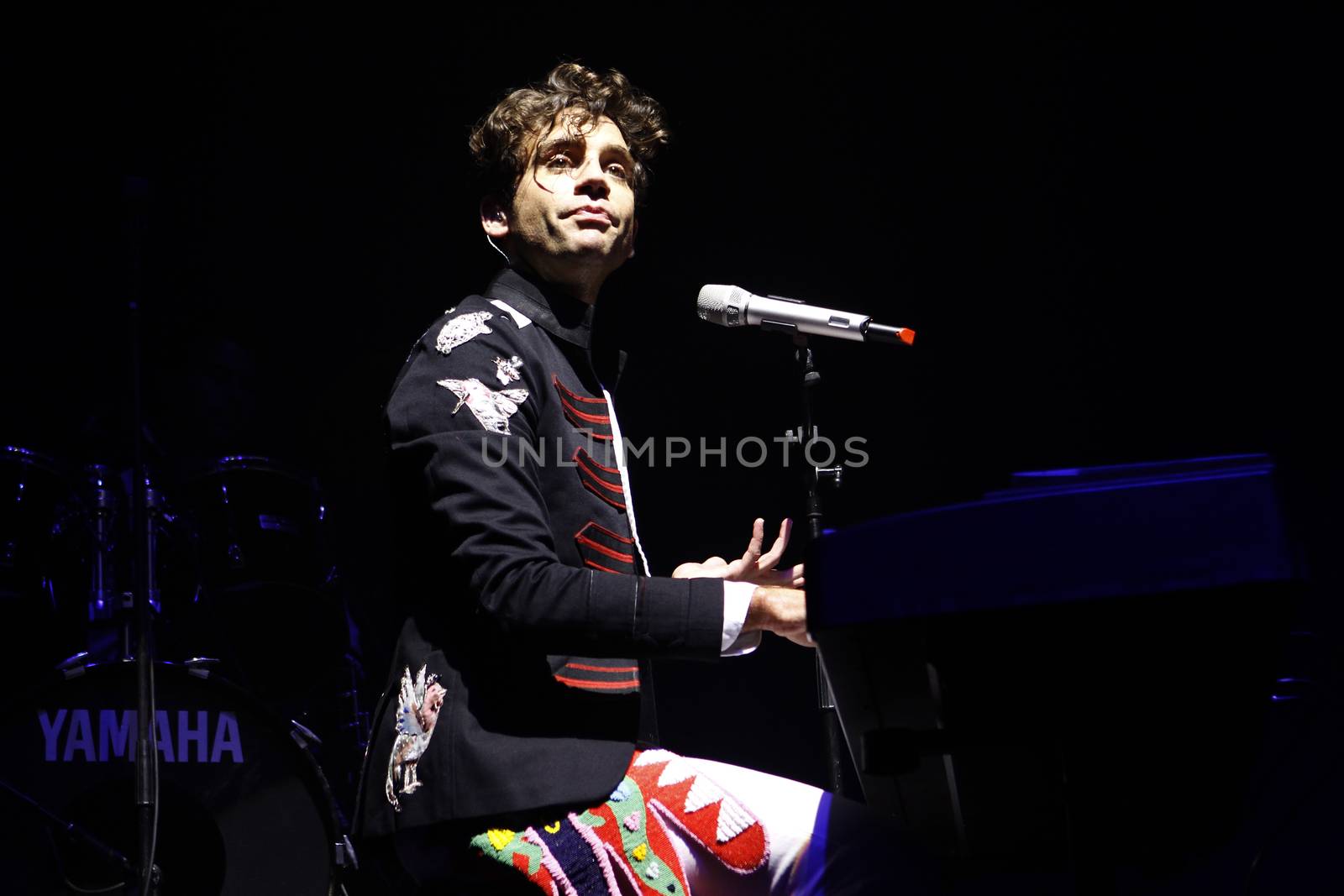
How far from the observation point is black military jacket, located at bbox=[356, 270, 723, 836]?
4.45 ft

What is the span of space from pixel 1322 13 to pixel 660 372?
2.11 metres

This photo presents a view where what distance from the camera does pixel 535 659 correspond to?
1.44 meters

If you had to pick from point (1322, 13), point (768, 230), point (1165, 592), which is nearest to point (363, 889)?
point (768, 230)

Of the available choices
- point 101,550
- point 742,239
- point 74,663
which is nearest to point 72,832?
point 74,663

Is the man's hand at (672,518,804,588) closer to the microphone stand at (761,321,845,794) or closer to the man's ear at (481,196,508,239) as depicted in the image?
the microphone stand at (761,321,845,794)

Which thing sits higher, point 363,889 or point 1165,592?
point 1165,592

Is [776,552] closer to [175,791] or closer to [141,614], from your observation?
[141,614]

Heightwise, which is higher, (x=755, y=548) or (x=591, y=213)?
(x=591, y=213)

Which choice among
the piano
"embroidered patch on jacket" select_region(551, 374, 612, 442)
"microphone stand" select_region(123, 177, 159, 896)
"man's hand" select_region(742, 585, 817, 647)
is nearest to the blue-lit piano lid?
the piano

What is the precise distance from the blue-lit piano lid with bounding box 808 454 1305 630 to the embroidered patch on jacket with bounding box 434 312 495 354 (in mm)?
738

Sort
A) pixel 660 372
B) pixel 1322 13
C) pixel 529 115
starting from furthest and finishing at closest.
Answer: pixel 660 372
pixel 1322 13
pixel 529 115

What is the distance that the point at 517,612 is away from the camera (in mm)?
1347

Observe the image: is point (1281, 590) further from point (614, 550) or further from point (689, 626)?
point (614, 550)

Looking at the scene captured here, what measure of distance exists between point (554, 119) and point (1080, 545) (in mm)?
1366
